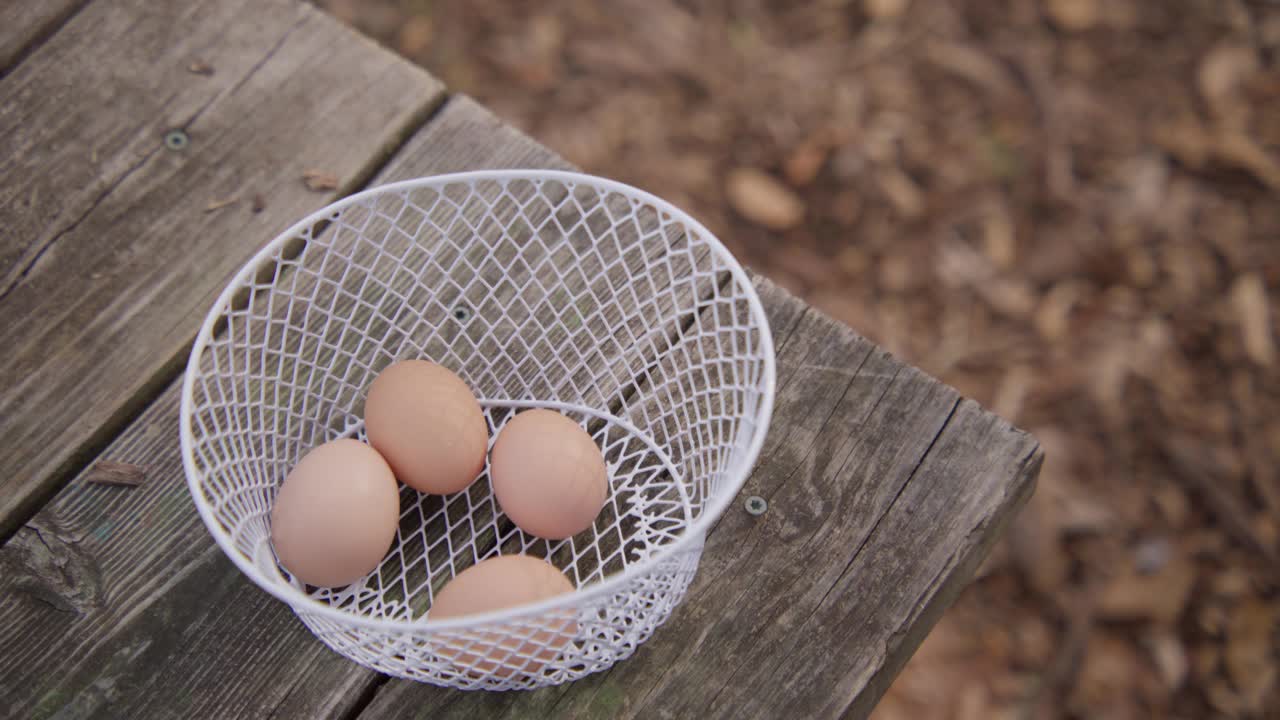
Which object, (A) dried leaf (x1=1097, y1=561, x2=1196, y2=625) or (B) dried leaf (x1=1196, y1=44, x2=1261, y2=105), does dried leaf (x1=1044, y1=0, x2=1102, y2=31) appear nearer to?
(B) dried leaf (x1=1196, y1=44, x2=1261, y2=105)

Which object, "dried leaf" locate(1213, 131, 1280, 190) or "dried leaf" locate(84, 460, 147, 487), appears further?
"dried leaf" locate(1213, 131, 1280, 190)

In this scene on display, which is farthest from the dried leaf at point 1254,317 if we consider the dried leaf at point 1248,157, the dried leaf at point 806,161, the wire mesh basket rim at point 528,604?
the wire mesh basket rim at point 528,604

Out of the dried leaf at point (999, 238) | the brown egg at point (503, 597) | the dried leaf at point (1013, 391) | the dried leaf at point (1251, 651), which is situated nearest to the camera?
the brown egg at point (503, 597)

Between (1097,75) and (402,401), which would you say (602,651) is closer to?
(402,401)

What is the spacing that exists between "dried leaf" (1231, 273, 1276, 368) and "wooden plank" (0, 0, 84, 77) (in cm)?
228

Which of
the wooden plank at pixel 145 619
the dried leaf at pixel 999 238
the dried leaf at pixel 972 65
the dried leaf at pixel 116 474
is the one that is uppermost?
the dried leaf at pixel 116 474

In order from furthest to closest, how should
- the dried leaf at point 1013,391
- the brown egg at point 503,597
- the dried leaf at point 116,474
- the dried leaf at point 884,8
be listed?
1. the dried leaf at point 884,8
2. the dried leaf at point 1013,391
3. the dried leaf at point 116,474
4. the brown egg at point 503,597

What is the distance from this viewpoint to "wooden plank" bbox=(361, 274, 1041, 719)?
3.26 feet

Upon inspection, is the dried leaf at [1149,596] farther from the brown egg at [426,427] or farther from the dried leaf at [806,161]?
the brown egg at [426,427]

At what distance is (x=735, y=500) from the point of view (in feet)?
3.55

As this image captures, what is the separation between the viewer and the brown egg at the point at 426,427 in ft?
3.25

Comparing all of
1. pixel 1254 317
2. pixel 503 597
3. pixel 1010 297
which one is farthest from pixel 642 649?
pixel 1254 317

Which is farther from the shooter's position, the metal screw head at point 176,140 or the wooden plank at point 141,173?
the metal screw head at point 176,140

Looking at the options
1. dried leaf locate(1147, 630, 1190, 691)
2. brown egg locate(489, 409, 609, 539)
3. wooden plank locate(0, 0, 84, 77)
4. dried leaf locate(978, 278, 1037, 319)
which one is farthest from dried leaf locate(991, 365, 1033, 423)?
wooden plank locate(0, 0, 84, 77)
